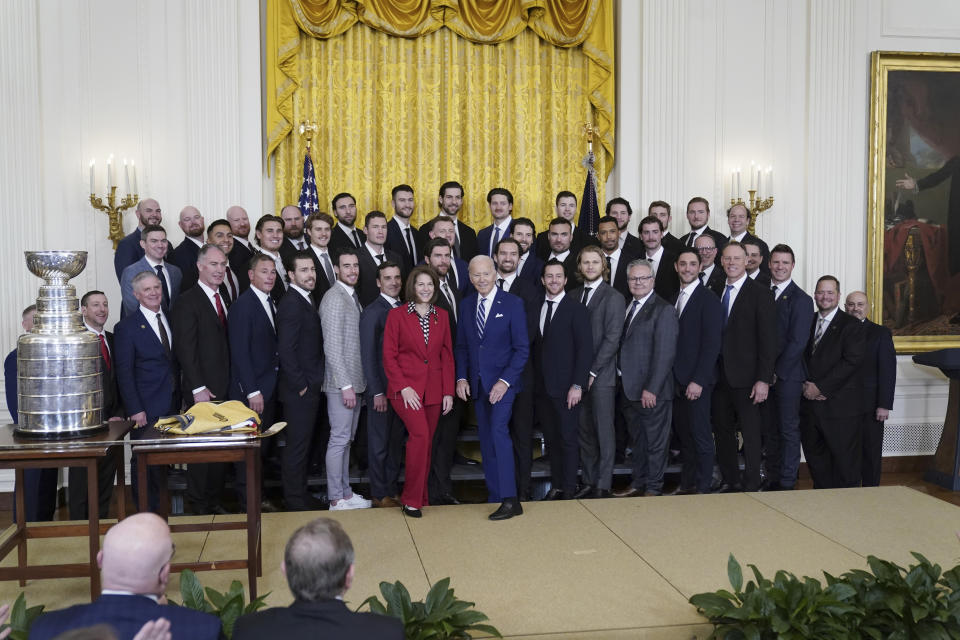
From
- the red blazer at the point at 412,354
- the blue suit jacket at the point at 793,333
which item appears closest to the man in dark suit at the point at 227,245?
the red blazer at the point at 412,354

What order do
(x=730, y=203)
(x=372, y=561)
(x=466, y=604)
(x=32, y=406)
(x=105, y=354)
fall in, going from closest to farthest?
1. (x=466, y=604)
2. (x=32, y=406)
3. (x=372, y=561)
4. (x=105, y=354)
5. (x=730, y=203)

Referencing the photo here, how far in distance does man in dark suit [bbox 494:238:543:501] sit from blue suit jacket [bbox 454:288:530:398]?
0.24 metres

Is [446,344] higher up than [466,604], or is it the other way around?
[446,344]

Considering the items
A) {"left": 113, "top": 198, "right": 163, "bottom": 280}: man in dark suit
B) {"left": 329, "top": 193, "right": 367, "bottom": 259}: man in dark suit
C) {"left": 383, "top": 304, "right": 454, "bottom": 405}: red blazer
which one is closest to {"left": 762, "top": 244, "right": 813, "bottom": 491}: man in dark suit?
{"left": 383, "top": 304, "right": 454, "bottom": 405}: red blazer

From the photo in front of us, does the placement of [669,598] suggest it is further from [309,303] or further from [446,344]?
[309,303]

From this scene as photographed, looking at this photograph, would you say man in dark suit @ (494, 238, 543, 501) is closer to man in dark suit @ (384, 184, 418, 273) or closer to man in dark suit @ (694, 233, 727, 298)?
man in dark suit @ (384, 184, 418, 273)

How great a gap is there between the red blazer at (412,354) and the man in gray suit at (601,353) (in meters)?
1.12

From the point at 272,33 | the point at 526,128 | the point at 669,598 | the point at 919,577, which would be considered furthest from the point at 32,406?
Answer: the point at 526,128

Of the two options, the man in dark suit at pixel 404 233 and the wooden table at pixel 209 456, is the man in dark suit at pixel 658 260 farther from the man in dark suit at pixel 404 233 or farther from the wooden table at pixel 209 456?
the wooden table at pixel 209 456

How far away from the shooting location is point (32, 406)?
3926 mm

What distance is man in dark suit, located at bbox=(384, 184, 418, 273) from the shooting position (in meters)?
7.15

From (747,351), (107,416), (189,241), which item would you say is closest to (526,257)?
(747,351)

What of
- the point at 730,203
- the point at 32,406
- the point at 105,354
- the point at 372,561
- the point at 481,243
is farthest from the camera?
the point at 730,203

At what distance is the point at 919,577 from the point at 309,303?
3785 mm
